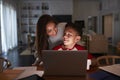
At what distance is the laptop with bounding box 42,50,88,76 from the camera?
4.29 feet

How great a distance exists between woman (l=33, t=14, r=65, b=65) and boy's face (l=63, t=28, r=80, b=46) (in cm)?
23

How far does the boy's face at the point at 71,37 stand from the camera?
166cm

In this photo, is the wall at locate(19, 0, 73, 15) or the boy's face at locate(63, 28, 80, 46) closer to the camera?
the boy's face at locate(63, 28, 80, 46)

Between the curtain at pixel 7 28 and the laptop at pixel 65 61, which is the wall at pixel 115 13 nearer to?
the curtain at pixel 7 28

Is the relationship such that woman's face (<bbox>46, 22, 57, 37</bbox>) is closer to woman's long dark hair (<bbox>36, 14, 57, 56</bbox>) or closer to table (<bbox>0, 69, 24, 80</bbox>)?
woman's long dark hair (<bbox>36, 14, 57, 56</bbox>)

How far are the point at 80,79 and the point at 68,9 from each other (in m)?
11.8

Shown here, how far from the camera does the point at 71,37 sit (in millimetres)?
1675

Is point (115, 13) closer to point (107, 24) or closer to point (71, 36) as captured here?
point (107, 24)

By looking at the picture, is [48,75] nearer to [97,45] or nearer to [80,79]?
[80,79]

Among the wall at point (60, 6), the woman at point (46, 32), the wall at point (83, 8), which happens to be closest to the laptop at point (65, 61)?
the woman at point (46, 32)

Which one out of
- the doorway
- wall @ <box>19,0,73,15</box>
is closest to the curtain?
wall @ <box>19,0,73,15</box>

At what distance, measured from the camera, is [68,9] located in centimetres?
1298

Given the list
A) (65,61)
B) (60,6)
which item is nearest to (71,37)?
(65,61)

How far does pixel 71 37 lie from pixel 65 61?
1.26ft
